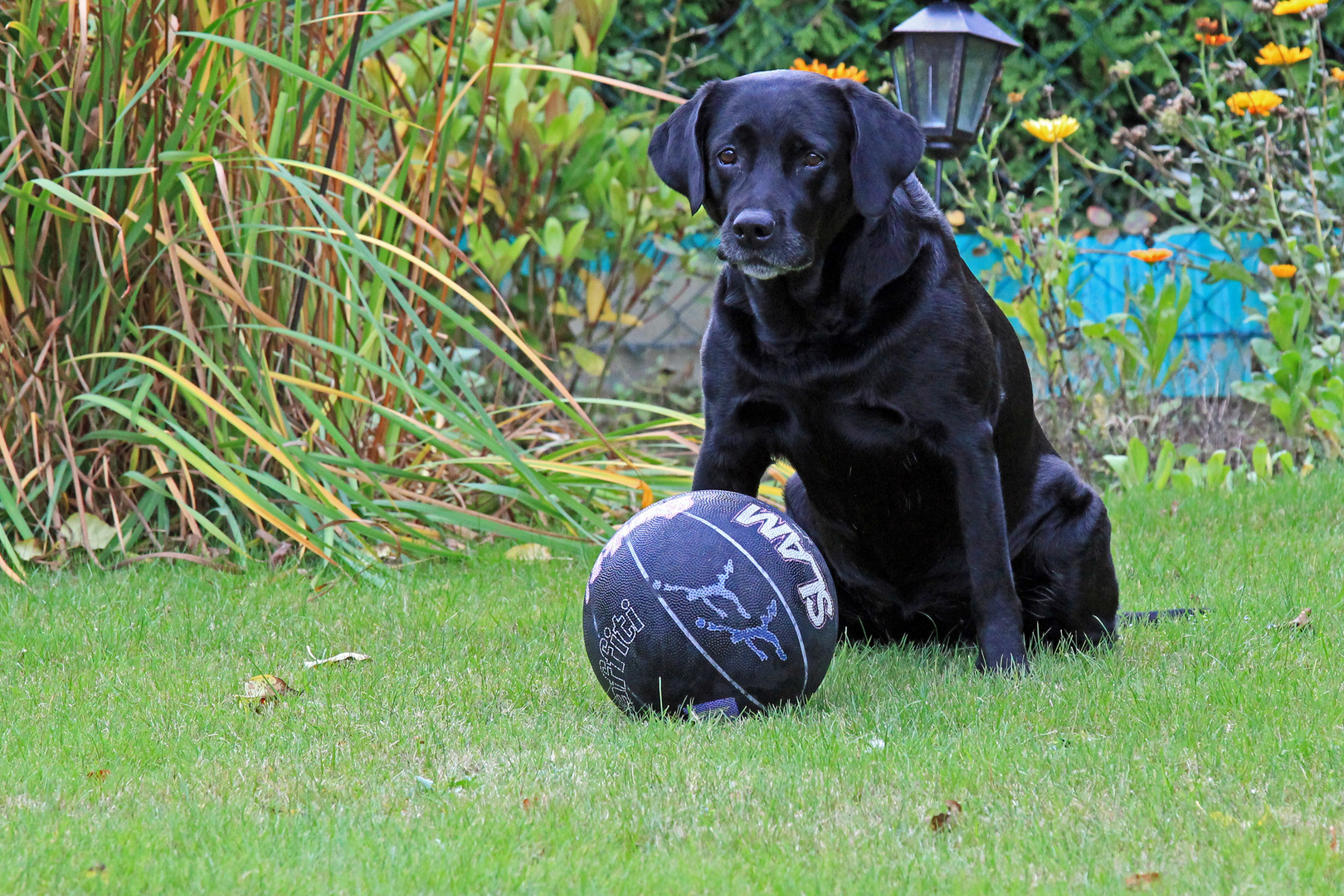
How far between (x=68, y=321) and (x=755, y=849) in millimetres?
3081

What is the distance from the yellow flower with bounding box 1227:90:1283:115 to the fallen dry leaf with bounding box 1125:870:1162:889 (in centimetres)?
437

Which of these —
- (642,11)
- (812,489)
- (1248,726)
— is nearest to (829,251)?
(812,489)

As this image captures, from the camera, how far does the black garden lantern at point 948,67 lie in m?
5.07

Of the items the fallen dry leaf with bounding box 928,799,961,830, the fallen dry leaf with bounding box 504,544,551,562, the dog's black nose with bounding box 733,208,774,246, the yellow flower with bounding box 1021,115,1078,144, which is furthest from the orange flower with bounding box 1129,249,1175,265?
the fallen dry leaf with bounding box 928,799,961,830

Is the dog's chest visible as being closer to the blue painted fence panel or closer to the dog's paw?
the dog's paw

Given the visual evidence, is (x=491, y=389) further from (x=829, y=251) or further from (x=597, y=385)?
(x=829, y=251)

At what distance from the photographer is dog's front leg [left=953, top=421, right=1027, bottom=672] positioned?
308 cm

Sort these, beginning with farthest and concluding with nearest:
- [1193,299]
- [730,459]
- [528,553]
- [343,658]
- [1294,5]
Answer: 1. [1193,299]
2. [1294,5]
3. [528,553]
4. [343,658]
5. [730,459]

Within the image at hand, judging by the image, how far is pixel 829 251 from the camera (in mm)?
3064

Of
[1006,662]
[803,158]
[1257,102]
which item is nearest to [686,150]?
[803,158]

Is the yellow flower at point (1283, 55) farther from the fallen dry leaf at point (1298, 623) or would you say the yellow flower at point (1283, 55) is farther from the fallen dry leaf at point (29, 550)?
the fallen dry leaf at point (29, 550)

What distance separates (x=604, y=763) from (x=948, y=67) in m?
3.33

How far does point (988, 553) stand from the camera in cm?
312

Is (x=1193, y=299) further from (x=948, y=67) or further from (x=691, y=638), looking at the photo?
(x=691, y=638)
